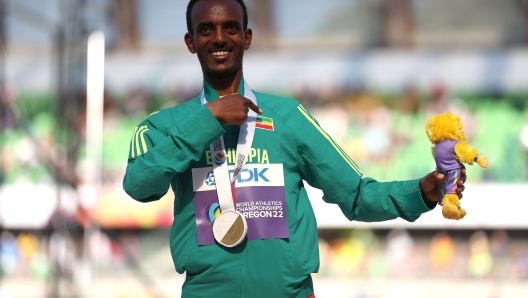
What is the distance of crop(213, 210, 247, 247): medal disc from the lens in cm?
164

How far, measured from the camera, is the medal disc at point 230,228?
164cm

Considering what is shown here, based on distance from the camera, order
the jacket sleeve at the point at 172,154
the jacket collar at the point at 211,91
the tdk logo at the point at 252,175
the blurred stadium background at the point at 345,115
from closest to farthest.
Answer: the jacket sleeve at the point at 172,154, the tdk logo at the point at 252,175, the jacket collar at the point at 211,91, the blurred stadium background at the point at 345,115

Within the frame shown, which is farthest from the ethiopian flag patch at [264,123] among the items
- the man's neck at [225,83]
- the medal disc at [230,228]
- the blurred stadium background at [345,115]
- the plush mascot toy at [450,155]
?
the blurred stadium background at [345,115]

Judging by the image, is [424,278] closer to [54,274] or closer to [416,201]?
[54,274]

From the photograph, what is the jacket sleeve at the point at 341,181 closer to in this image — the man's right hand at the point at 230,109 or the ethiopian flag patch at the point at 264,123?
the ethiopian flag patch at the point at 264,123

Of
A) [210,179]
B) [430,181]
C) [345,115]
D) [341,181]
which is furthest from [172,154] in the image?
[345,115]

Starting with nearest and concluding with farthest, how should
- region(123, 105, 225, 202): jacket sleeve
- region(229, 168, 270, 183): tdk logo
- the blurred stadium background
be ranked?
region(123, 105, 225, 202): jacket sleeve → region(229, 168, 270, 183): tdk logo → the blurred stadium background

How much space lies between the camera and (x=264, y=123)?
1766mm

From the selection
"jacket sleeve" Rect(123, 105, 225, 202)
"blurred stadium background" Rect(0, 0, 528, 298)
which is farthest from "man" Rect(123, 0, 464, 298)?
"blurred stadium background" Rect(0, 0, 528, 298)

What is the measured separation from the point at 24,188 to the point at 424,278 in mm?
5925

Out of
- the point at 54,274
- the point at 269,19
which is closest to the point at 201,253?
the point at 54,274

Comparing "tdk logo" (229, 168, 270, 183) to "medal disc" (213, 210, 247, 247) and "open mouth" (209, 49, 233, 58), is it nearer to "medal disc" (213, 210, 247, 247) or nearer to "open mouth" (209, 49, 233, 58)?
"medal disc" (213, 210, 247, 247)

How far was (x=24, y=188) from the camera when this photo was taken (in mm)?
11219

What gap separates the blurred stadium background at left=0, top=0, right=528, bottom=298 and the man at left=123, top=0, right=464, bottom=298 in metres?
7.59
